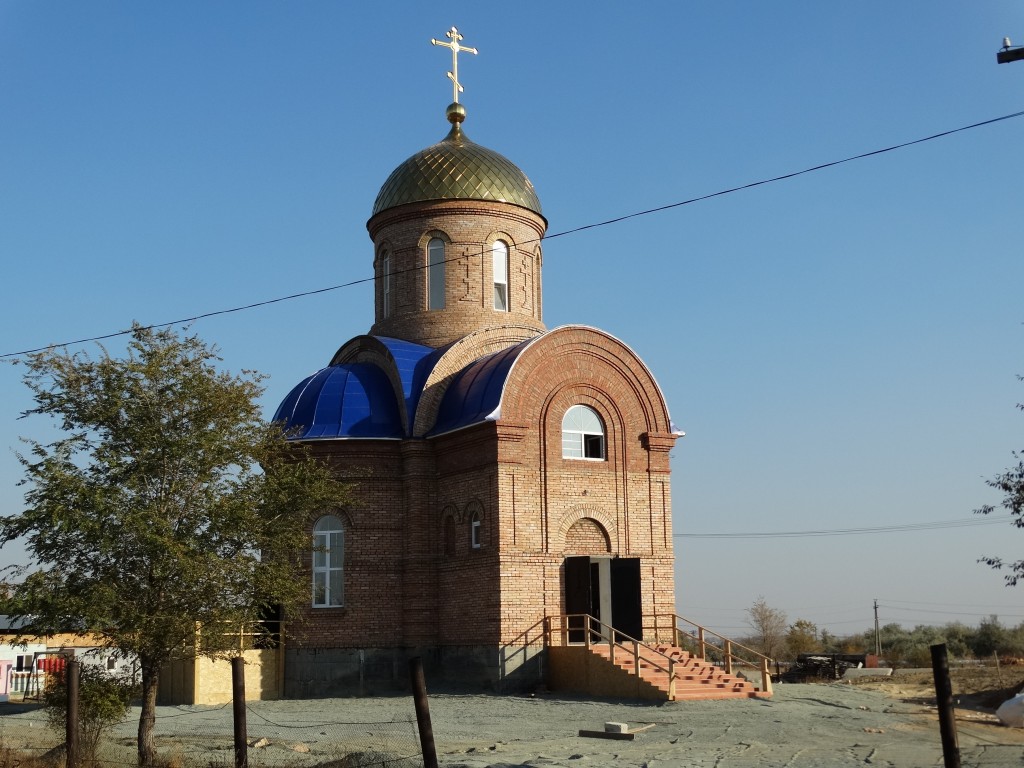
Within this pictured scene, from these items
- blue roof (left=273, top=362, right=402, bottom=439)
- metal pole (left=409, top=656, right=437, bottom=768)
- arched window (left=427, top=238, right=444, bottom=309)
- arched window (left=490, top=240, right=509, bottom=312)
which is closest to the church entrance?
blue roof (left=273, top=362, right=402, bottom=439)

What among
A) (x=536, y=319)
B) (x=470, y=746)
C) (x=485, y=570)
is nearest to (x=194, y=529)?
(x=470, y=746)

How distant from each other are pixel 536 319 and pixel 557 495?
6.08 meters

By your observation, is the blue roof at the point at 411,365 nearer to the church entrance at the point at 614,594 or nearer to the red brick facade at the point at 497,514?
the red brick facade at the point at 497,514

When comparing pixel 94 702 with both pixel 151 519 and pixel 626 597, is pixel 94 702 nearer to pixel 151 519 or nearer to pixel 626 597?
pixel 151 519

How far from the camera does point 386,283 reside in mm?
27953

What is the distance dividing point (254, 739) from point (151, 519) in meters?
3.81

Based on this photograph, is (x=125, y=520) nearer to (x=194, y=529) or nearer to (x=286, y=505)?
(x=194, y=529)

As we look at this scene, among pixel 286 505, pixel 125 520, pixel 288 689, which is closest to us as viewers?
pixel 125 520

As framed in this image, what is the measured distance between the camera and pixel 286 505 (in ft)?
52.3

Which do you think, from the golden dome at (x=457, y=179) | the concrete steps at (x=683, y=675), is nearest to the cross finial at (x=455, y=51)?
the golden dome at (x=457, y=179)

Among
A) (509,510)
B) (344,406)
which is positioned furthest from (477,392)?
(344,406)

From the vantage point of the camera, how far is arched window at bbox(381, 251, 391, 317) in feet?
91.1

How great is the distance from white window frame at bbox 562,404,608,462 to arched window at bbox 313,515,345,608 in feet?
15.8

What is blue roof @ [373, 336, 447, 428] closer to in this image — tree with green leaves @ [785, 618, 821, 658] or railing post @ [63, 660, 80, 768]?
railing post @ [63, 660, 80, 768]
